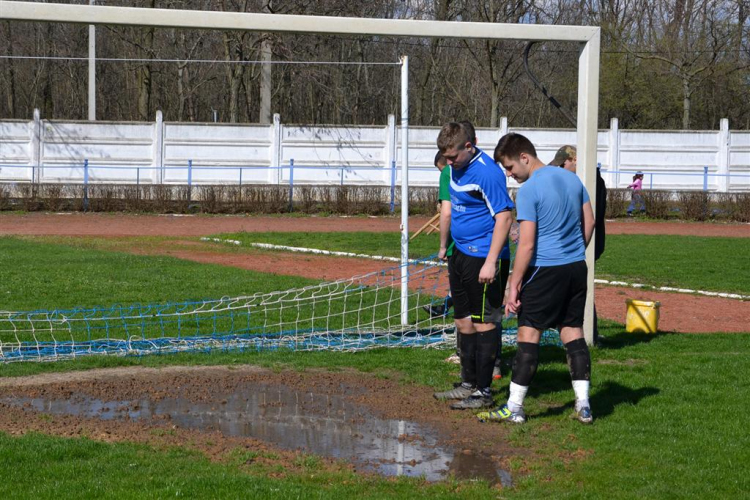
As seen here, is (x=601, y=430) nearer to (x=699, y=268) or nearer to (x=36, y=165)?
(x=699, y=268)

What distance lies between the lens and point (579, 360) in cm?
624

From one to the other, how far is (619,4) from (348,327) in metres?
40.7

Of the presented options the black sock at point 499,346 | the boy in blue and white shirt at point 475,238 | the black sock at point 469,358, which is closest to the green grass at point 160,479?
the boy in blue and white shirt at point 475,238

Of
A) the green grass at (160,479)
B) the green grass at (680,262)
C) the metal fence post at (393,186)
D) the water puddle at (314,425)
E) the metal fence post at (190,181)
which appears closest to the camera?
the green grass at (160,479)

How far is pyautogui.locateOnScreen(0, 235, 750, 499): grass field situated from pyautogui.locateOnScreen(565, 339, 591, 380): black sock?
34 cm

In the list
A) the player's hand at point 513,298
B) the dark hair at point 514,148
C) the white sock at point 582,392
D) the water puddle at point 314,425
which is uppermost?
the dark hair at point 514,148

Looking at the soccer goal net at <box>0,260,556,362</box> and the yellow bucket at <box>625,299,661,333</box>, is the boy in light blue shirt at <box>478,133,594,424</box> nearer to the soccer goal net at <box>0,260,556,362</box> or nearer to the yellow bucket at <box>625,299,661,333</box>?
the soccer goal net at <box>0,260,556,362</box>

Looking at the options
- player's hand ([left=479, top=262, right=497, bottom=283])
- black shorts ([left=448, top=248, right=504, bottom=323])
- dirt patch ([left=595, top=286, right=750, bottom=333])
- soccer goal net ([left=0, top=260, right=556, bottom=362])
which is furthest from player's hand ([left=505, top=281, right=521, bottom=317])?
dirt patch ([left=595, top=286, right=750, bottom=333])

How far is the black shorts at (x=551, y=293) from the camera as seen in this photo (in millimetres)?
6027

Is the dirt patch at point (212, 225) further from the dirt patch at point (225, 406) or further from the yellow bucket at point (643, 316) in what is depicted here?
the dirt patch at point (225, 406)

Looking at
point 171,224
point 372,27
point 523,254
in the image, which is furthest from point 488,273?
point 171,224

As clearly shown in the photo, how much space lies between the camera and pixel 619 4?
153ft

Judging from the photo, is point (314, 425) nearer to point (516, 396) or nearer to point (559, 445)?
point (516, 396)

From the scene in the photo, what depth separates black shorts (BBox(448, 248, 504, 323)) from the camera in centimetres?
660
